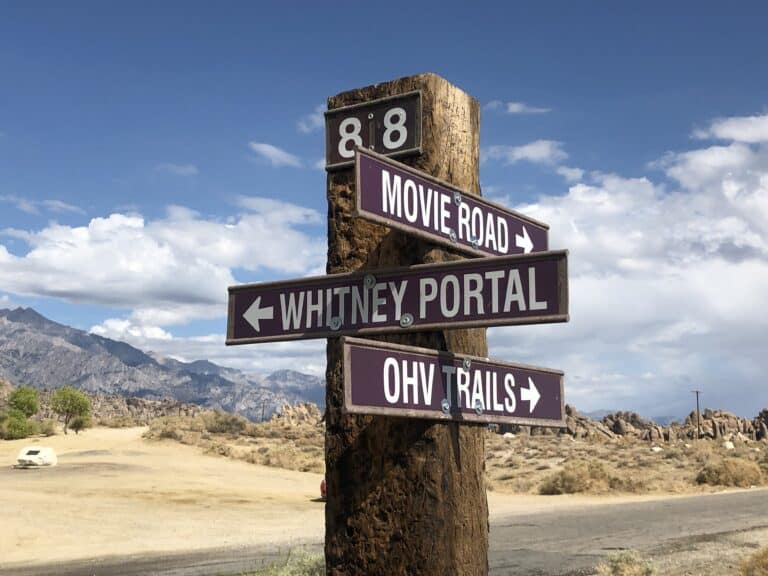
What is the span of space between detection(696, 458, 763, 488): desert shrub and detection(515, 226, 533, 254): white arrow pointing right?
105 feet

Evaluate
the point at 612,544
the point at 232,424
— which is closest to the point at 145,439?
the point at 232,424

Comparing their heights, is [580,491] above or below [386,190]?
below

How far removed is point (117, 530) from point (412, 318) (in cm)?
1862

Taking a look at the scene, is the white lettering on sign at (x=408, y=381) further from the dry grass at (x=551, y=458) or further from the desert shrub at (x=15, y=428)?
the desert shrub at (x=15, y=428)

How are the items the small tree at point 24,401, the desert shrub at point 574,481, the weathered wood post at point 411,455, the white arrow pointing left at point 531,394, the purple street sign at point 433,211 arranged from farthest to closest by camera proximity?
the small tree at point 24,401, the desert shrub at point 574,481, the white arrow pointing left at point 531,394, the weathered wood post at point 411,455, the purple street sign at point 433,211

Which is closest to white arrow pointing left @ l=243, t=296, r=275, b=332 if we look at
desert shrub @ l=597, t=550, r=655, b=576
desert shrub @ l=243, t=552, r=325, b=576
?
desert shrub @ l=243, t=552, r=325, b=576

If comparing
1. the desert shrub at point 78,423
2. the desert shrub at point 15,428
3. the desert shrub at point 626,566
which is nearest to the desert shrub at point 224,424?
the desert shrub at point 15,428

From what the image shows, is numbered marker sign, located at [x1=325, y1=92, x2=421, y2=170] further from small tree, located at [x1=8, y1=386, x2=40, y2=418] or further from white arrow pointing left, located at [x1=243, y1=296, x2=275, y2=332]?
small tree, located at [x1=8, y1=386, x2=40, y2=418]

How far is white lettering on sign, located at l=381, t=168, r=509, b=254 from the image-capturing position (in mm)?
4734

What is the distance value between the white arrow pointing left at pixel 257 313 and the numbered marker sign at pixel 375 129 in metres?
1.00

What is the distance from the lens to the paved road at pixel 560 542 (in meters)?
14.1

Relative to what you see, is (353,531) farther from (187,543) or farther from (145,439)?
(145,439)

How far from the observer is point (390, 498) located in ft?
16.3

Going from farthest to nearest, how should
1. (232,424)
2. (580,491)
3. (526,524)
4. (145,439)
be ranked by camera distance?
(232,424)
(145,439)
(580,491)
(526,524)
